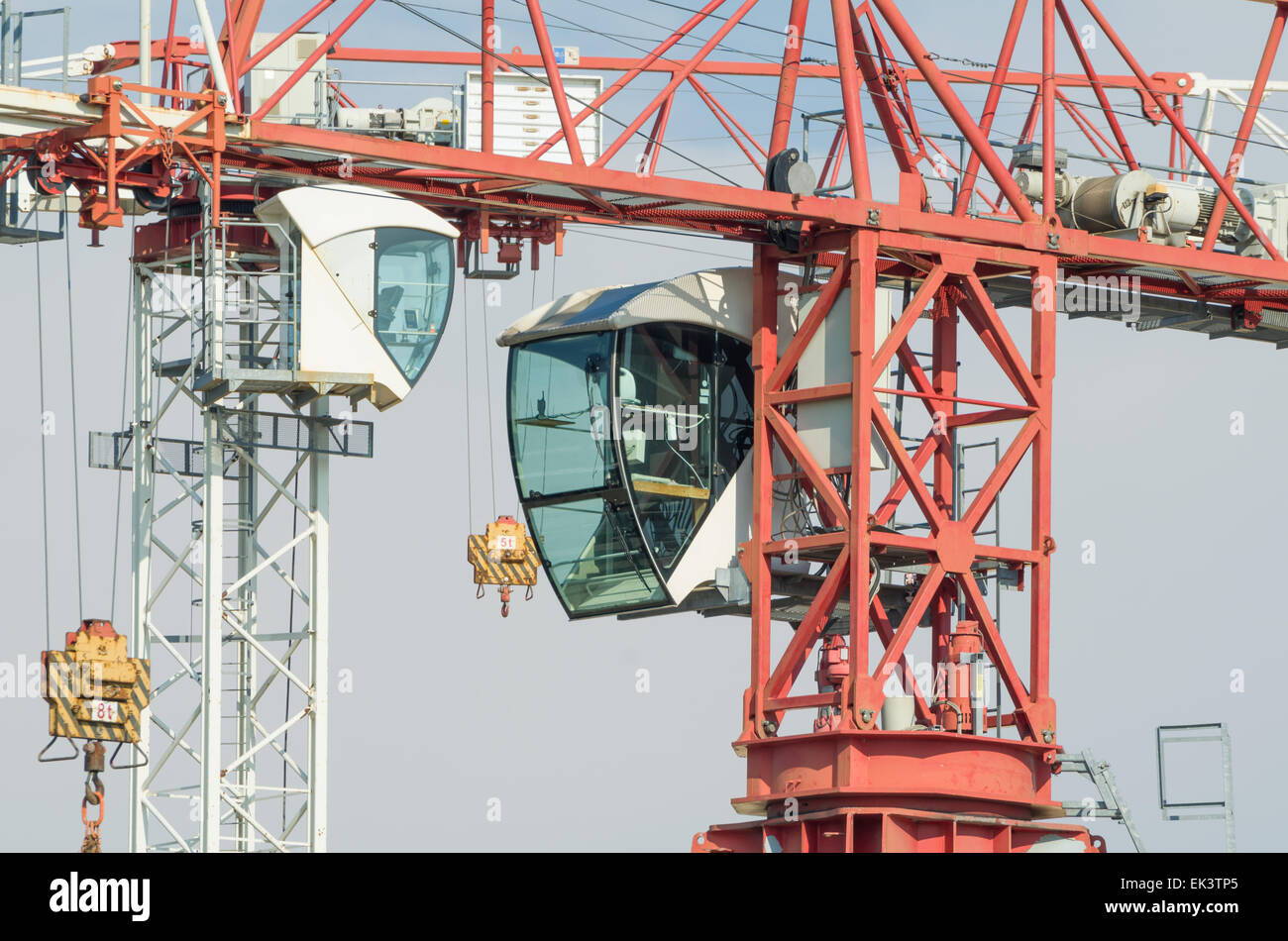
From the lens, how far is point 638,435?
191ft

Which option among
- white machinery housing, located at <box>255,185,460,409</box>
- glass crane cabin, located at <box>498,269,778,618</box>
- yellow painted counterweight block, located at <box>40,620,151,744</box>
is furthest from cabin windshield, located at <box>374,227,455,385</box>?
yellow painted counterweight block, located at <box>40,620,151,744</box>

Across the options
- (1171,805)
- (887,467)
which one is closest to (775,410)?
(887,467)

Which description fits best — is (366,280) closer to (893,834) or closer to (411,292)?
(411,292)

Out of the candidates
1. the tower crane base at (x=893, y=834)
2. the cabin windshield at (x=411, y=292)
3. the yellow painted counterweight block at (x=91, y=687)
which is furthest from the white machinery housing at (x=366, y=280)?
the tower crane base at (x=893, y=834)

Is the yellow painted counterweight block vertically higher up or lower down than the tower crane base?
higher up

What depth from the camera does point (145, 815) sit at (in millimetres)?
60531

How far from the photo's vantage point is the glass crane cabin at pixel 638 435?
2291 inches

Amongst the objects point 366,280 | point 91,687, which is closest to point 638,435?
point 366,280

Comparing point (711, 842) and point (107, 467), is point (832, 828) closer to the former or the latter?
point (711, 842)

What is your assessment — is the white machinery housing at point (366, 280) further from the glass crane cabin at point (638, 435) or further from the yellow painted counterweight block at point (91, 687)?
the yellow painted counterweight block at point (91, 687)

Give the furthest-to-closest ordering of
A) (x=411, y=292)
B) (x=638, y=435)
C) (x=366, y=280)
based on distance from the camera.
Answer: (x=638, y=435) < (x=411, y=292) < (x=366, y=280)

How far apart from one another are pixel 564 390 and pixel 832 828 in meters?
11.0

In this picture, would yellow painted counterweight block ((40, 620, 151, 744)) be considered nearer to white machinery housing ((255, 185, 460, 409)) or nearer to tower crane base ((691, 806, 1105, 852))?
white machinery housing ((255, 185, 460, 409))

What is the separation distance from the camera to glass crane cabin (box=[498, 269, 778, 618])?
5819 centimetres
